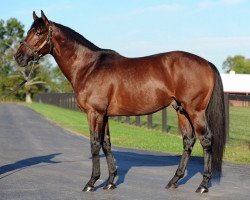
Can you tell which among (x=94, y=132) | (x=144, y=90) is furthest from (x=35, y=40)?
(x=144, y=90)

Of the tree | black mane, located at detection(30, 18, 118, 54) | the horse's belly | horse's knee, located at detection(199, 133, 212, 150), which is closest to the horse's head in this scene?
black mane, located at detection(30, 18, 118, 54)

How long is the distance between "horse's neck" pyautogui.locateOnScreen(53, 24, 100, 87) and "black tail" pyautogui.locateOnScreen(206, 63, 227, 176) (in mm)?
1917

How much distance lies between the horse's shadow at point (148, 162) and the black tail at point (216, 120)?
2.88 ft

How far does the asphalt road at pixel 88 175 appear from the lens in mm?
7664

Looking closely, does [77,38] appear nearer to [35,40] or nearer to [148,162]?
[35,40]

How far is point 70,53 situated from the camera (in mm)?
8500

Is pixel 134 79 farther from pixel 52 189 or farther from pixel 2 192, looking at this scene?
pixel 2 192

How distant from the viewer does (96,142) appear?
8031mm

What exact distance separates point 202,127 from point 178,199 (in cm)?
117

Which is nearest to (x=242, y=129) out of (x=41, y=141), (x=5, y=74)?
(x=41, y=141)

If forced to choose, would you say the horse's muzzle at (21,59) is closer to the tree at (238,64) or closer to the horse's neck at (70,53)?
the horse's neck at (70,53)

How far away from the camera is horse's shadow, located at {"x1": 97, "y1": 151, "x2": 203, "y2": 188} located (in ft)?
31.8

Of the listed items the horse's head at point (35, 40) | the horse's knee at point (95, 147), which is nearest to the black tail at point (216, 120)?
the horse's knee at point (95, 147)

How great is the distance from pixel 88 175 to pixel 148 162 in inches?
85.8
